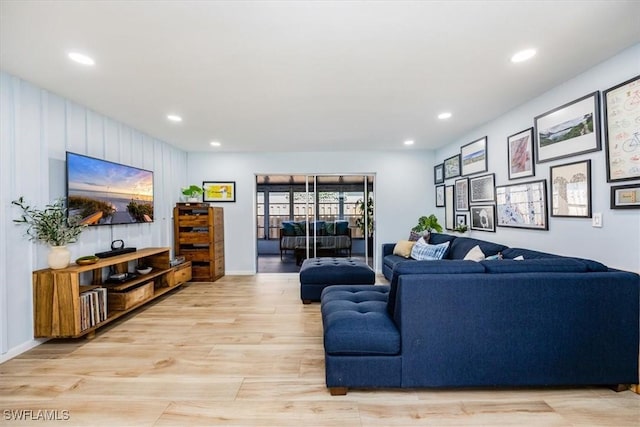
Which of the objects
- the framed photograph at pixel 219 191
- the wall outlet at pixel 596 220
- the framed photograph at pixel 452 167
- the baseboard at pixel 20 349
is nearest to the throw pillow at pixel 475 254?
the wall outlet at pixel 596 220

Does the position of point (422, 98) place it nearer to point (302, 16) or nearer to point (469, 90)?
point (469, 90)

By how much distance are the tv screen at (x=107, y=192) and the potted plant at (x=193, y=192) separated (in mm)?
843

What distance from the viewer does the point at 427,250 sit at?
4.31 metres

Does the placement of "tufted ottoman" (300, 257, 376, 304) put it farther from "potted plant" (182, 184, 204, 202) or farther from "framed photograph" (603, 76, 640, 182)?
"potted plant" (182, 184, 204, 202)

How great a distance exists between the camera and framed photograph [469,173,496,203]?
3822 millimetres

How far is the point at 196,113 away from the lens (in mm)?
3506

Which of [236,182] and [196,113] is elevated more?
[196,113]

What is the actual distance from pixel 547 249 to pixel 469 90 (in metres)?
1.74

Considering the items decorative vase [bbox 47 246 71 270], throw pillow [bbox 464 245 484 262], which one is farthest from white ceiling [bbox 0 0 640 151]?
throw pillow [bbox 464 245 484 262]

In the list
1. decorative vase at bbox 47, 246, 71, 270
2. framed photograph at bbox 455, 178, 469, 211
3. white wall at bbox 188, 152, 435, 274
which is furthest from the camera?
white wall at bbox 188, 152, 435, 274

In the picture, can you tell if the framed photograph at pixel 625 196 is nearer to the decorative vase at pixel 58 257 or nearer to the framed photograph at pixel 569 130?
the framed photograph at pixel 569 130

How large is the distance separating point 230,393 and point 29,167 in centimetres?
265

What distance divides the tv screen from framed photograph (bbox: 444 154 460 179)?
4733mm

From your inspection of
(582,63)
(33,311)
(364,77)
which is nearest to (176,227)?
(33,311)
